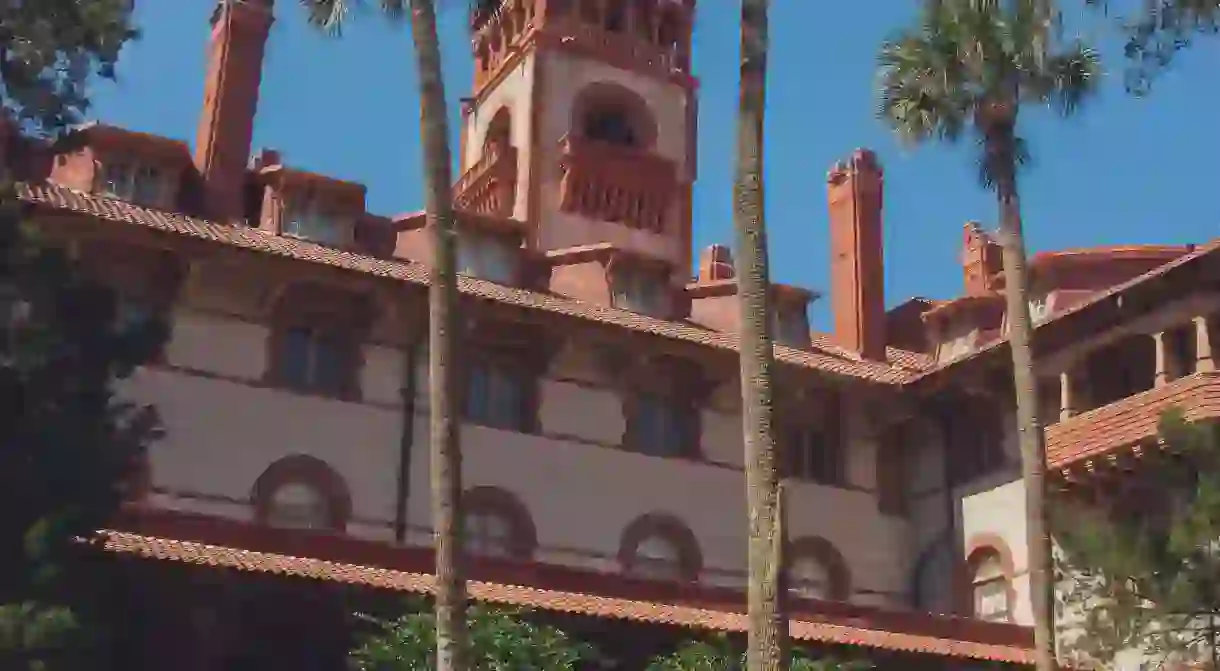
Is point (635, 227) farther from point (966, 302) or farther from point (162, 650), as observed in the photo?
point (162, 650)

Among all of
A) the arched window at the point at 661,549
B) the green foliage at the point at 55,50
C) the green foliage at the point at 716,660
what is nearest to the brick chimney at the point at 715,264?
the arched window at the point at 661,549

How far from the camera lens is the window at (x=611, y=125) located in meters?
50.1

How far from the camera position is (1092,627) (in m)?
21.9

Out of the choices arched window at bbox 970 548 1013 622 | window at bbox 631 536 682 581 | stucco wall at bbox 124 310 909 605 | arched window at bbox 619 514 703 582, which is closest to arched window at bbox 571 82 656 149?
stucco wall at bbox 124 310 909 605

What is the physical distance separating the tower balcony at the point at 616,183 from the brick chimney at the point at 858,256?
10503 millimetres

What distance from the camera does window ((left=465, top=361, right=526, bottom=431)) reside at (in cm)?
2970

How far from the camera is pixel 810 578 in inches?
1284

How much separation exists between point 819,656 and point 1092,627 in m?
4.65

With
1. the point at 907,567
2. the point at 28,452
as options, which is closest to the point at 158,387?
the point at 28,452

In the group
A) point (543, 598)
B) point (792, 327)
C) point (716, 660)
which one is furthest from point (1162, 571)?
point (792, 327)

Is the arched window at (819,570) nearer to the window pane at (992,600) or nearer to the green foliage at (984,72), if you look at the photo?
the window pane at (992,600)

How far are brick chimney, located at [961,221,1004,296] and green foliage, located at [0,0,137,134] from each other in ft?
79.6

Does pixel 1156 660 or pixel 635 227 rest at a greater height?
pixel 635 227

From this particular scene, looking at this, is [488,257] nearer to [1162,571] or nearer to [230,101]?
[230,101]
